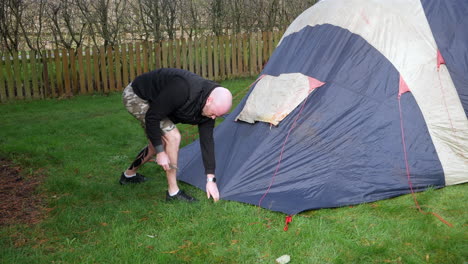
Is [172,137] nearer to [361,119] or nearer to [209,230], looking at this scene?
[209,230]

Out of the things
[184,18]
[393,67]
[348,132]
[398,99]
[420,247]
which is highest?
[184,18]

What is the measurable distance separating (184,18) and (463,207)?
11227 millimetres

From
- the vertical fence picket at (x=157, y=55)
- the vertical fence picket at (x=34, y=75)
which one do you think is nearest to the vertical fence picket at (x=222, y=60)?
the vertical fence picket at (x=157, y=55)

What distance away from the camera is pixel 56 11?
11898 millimetres

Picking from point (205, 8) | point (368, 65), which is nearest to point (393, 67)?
point (368, 65)

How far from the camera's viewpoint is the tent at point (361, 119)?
4738 millimetres

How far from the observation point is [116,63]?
11078 mm

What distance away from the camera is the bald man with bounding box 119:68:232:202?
14.0ft

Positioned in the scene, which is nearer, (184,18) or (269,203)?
(269,203)

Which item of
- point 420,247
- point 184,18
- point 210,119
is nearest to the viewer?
point 420,247

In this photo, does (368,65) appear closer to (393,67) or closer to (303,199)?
(393,67)

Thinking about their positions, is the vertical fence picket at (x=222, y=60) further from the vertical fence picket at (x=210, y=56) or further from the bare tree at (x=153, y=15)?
the bare tree at (x=153, y=15)

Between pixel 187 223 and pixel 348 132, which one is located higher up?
pixel 348 132

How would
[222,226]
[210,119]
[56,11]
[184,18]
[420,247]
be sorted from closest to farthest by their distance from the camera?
[420,247] → [222,226] → [210,119] → [56,11] → [184,18]
